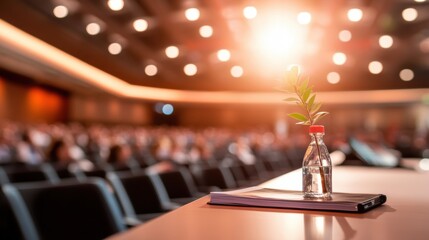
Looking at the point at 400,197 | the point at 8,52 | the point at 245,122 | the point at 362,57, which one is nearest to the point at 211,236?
the point at 400,197

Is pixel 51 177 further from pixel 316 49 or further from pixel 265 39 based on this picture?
pixel 316 49

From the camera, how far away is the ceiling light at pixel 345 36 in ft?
40.4

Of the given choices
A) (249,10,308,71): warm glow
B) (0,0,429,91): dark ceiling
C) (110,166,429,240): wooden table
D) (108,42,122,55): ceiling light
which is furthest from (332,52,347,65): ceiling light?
(110,166,429,240): wooden table

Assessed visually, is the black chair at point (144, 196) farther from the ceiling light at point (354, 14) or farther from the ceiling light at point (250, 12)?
the ceiling light at point (354, 14)

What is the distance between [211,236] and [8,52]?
12.6m

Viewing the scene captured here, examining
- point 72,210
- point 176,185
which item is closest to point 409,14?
point 176,185

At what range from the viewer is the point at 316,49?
13.8 metres

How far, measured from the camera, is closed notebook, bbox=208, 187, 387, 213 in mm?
1194

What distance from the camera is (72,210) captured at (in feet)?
6.77

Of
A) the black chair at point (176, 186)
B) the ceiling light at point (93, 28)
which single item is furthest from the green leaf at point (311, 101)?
the ceiling light at point (93, 28)

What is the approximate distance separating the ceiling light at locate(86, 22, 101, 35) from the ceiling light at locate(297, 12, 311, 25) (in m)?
4.77

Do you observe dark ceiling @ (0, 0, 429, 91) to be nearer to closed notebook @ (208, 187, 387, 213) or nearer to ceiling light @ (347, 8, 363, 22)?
ceiling light @ (347, 8, 363, 22)

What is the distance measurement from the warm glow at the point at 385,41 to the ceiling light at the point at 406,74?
332 inches

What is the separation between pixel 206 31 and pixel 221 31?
1.77 ft
